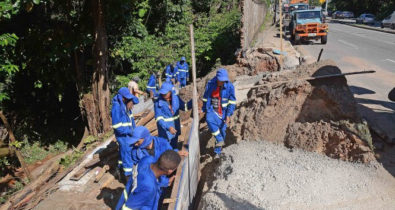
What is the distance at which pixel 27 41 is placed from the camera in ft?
28.4

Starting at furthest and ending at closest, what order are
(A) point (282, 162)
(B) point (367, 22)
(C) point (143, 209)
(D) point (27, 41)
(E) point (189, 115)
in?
(B) point (367, 22)
(E) point (189, 115)
(D) point (27, 41)
(A) point (282, 162)
(C) point (143, 209)

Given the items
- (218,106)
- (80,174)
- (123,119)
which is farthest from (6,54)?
(218,106)

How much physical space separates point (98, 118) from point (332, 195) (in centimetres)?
691

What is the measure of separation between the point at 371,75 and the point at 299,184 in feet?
32.1

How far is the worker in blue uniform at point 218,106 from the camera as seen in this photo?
6125 millimetres

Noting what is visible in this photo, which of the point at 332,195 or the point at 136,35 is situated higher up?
the point at 136,35

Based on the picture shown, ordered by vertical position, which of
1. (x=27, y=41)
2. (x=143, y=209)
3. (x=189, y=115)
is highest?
(x=27, y=41)

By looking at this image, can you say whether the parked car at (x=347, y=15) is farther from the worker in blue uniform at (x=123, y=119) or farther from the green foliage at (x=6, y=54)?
Result: the worker in blue uniform at (x=123, y=119)

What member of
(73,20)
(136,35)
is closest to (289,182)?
(73,20)

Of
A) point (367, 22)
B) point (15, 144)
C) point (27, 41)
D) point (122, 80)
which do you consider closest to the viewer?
point (15, 144)

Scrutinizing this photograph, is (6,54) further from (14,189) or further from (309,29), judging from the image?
(309,29)

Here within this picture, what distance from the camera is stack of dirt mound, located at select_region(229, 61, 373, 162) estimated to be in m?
4.79

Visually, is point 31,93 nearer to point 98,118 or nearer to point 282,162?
point 98,118

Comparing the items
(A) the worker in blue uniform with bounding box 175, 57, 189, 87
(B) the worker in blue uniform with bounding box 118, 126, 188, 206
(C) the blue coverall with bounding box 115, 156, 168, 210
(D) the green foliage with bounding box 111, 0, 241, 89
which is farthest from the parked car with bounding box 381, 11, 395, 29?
(C) the blue coverall with bounding box 115, 156, 168, 210
